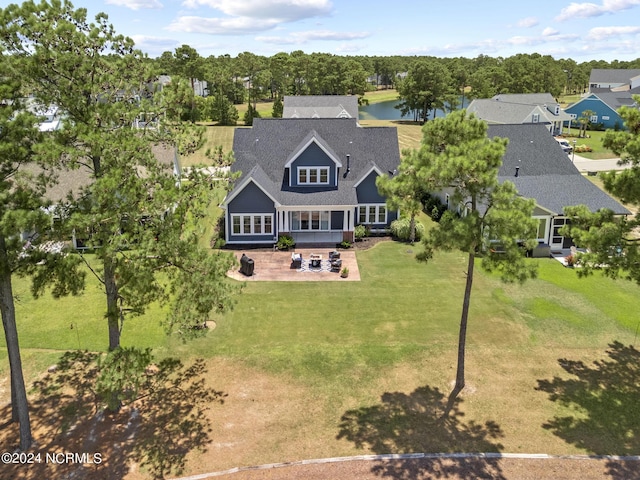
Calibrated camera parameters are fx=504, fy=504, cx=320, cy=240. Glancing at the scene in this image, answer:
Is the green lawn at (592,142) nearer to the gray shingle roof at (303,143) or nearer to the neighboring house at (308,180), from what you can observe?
the gray shingle roof at (303,143)

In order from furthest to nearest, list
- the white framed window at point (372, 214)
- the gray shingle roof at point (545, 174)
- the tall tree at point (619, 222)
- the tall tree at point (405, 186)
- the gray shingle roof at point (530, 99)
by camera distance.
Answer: the gray shingle roof at point (530, 99), the white framed window at point (372, 214), the gray shingle roof at point (545, 174), the tall tree at point (619, 222), the tall tree at point (405, 186)

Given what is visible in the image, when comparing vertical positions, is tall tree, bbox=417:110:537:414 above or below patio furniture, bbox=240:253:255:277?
above

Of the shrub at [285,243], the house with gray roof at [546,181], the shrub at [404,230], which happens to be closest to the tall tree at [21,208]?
the shrub at [285,243]

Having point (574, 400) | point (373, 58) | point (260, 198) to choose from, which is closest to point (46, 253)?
point (574, 400)

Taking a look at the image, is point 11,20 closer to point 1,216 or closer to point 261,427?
point 1,216

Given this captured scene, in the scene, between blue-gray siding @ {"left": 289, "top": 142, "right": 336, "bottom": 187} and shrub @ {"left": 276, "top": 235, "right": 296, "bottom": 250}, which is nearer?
shrub @ {"left": 276, "top": 235, "right": 296, "bottom": 250}

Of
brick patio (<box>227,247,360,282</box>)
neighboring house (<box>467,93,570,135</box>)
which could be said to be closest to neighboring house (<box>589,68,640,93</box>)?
neighboring house (<box>467,93,570,135</box>)

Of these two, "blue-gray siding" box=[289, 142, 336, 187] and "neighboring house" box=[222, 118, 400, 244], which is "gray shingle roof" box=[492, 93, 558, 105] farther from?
"blue-gray siding" box=[289, 142, 336, 187]
